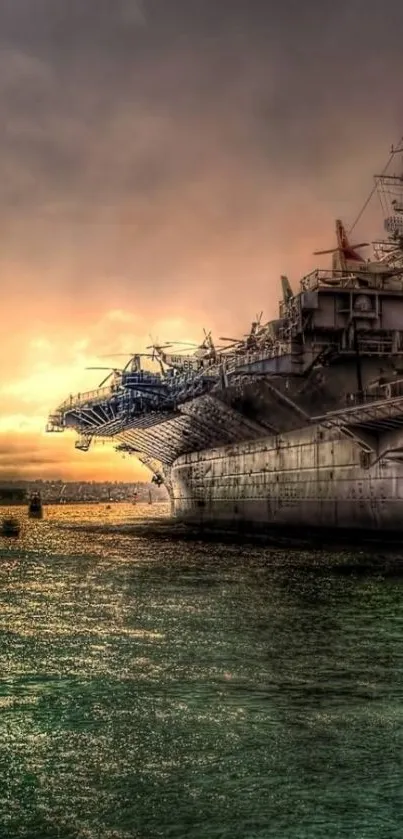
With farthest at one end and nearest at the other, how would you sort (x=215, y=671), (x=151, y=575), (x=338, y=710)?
(x=151, y=575)
(x=215, y=671)
(x=338, y=710)

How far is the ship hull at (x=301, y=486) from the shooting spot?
36.2m

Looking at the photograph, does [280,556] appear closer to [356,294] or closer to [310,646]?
[356,294]

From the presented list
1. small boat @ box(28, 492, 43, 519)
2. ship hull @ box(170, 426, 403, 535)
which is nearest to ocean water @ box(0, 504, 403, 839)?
ship hull @ box(170, 426, 403, 535)

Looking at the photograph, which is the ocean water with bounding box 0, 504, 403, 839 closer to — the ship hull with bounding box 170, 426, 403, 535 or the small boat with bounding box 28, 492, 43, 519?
the ship hull with bounding box 170, 426, 403, 535

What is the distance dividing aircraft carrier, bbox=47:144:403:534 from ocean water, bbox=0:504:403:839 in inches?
624

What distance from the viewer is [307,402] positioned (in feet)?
139

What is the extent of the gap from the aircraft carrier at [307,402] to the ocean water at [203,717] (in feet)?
52.0

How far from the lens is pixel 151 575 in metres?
27.2

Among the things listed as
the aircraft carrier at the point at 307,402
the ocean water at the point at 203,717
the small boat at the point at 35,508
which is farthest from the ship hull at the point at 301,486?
the small boat at the point at 35,508

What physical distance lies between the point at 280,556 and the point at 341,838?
28064mm

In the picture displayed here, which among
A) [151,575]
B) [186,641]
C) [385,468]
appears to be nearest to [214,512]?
[385,468]

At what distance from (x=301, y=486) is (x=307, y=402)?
5455mm

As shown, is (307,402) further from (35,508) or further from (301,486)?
(35,508)

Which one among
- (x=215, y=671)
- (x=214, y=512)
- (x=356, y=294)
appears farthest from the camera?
(x=214, y=512)
